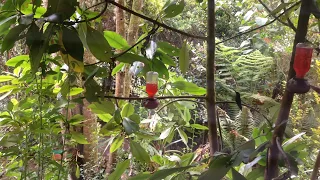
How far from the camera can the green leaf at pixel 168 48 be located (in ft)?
2.03

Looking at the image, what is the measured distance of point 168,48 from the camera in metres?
0.63

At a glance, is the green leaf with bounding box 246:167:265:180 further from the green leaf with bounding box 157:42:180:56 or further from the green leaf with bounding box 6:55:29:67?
the green leaf with bounding box 6:55:29:67

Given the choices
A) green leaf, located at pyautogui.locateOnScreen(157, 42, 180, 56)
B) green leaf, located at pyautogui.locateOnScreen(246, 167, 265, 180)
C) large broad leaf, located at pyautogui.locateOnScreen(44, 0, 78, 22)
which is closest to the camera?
large broad leaf, located at pyautogui.locateOnScreen(44, 0, 78, 22)

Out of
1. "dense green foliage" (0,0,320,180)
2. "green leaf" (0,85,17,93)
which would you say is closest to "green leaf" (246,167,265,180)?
"dense green foliage" (0,0,320,180)

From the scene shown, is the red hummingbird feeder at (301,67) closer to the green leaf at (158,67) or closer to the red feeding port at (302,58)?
the red feeding port at (302,58)

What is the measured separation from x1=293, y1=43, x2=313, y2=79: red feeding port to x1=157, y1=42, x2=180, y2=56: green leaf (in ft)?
0.83

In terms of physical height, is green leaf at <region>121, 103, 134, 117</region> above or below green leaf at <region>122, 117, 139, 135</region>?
above

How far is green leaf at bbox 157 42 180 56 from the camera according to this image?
2.03ft

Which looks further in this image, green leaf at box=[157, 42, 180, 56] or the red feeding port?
green leaf at box=[157, 42, 180, 56]

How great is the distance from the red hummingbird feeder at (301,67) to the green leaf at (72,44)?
29 cm

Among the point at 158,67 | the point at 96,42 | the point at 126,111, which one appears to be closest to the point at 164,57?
the point at 158,67

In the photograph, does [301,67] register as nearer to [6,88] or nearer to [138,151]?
[138,151]

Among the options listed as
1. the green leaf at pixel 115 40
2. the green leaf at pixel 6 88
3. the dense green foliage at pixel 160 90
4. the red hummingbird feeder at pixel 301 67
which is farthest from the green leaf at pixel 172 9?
the green leaf at pixel 6 88

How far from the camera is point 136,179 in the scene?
553 mm
